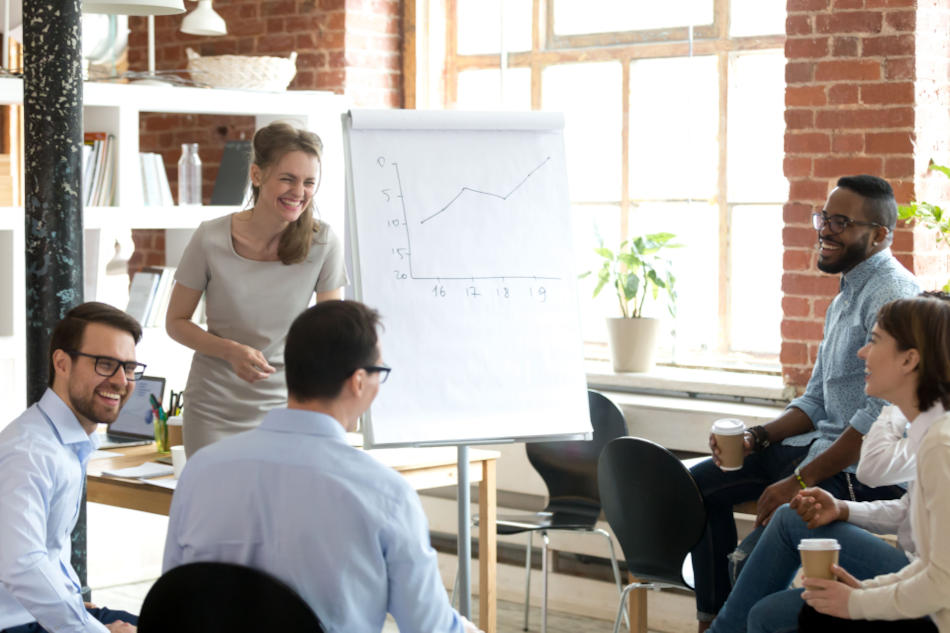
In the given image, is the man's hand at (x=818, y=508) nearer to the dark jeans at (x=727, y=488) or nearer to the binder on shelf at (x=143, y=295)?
the dark jeans at (x=727, y=488)

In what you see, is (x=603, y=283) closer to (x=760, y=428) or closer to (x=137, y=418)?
(x=760, y=428)

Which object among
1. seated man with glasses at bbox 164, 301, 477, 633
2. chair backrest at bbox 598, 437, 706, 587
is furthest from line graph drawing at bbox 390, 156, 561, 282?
seated man with glasses at bbox 164, 301, 477, 633

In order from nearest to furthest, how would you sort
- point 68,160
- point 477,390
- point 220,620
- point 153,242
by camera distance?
point 220,620 < point 68,160 < point 477,390 < point 153,242

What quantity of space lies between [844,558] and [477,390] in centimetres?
88

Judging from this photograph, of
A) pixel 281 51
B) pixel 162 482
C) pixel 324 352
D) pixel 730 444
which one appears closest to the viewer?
pixel 324 352

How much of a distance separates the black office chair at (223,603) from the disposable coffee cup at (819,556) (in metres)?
1.08

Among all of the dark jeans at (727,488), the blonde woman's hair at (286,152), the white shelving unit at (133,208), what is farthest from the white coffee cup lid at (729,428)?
the white shelving unit at (133,208)

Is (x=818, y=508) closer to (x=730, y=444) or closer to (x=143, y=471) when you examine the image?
(x=730, y=444)

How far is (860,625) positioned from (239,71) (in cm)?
324

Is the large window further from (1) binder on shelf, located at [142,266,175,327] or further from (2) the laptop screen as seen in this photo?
(2) the laptop screen

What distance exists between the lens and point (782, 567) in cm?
282

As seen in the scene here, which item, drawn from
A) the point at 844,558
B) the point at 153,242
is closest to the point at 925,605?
the point at 844,558

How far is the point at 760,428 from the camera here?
11.4ft

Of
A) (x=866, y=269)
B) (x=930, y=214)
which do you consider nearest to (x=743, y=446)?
(x=866, y=269)
